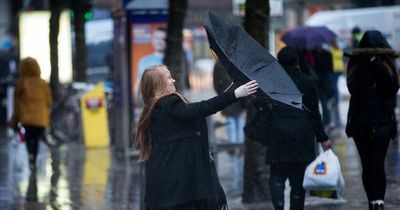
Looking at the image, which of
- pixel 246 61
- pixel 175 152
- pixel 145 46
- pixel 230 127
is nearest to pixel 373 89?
pixel 246 61

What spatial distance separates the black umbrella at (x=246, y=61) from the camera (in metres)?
7.13

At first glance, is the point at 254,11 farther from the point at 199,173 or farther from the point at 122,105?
the point at 122,105

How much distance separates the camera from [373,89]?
9.38 meters

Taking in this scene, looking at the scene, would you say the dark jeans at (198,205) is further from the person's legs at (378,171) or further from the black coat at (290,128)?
the person's legs at (378,171)

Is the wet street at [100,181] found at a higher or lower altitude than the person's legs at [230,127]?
lower

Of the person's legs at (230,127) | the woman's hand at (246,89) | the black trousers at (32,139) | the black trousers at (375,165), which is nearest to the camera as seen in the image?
the woman's hand at (246,89)

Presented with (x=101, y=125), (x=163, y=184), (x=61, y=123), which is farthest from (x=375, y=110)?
(x=61, y=123)

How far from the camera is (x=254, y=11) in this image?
36.7 feet

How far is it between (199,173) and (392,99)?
3022mm

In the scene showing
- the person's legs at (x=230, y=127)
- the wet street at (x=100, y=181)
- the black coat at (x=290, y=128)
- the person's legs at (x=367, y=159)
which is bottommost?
the wet street at (x=100, y=181)

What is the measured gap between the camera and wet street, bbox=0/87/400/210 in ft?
37.5

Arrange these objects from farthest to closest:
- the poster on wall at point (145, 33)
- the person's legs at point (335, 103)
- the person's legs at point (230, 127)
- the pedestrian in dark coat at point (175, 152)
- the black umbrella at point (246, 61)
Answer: the person's legs at point (335, 103)
the person's legs at point (230, 127)
the poster on wall at point (145, 33)
the black umbrella at point (246, 61)
the pedestrian in dark coat at point (175, 152)

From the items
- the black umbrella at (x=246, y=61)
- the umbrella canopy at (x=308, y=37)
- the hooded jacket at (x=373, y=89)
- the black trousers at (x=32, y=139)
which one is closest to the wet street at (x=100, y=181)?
the black trousers at (x=32, y=139)

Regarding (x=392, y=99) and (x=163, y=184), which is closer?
(x=163, y=184)
